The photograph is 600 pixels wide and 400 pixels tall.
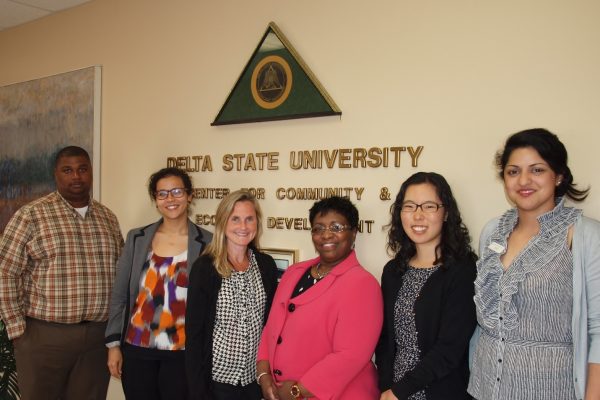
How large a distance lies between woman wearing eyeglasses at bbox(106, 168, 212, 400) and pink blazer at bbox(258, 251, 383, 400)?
49 cm

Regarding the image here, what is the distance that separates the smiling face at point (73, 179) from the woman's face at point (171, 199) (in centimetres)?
53

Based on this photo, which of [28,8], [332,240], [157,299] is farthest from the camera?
[28,8]

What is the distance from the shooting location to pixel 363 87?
236cm

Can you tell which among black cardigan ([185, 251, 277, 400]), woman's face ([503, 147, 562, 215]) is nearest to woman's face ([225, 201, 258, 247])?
black cardigan ([185, 251, 277, 400])

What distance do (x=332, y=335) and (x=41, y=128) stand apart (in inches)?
114

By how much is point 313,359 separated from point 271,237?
35.9 inches

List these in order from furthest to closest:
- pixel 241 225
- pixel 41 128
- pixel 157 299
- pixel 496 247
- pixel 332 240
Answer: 1. pixel 41 128
2. pixel 157 299
3. pixel 241 225
4. pixel 332 240
5. pixel 496 247

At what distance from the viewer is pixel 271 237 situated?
2.71 metres

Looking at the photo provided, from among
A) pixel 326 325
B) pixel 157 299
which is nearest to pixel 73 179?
pixel 157 299

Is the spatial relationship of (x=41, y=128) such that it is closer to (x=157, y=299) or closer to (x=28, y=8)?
(x=28, y=8)

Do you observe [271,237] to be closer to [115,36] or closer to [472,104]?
[472,104]

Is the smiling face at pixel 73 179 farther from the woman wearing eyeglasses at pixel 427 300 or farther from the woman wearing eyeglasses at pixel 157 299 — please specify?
the woman wearing eyeglasses at pixel 427 300

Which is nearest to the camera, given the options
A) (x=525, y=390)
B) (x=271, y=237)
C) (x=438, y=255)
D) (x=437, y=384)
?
(x=525, y=390)

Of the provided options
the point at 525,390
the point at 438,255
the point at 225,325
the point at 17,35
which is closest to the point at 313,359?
the point at 225,325
